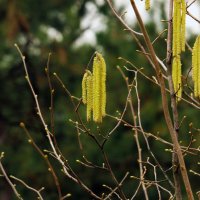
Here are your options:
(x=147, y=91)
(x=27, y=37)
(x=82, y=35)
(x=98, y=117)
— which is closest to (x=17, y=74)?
(x=27, y=37)

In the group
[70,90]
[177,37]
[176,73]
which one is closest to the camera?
[177,37]

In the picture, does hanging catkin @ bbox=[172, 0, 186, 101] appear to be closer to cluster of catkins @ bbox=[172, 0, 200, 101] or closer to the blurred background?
cluster of catkins @ bbox=[172, 0, 200, 101]

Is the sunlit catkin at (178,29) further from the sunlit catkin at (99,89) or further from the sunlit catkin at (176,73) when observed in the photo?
the sunlit catkin at (99,89)

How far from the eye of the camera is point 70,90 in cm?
898

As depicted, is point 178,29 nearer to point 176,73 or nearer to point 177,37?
point 177,37

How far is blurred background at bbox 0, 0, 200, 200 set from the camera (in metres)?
8.38

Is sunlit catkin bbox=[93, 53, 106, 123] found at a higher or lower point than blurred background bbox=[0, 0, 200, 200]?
higher

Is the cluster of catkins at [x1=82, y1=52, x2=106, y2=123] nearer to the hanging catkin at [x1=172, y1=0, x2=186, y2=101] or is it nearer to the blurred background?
the hanging catkin at [x1=172, y1=0, x2=186, y2=101]

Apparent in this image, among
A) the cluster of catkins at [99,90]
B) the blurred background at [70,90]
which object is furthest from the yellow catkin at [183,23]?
the blurred background at [70,90]

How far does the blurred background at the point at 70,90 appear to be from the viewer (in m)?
8.38

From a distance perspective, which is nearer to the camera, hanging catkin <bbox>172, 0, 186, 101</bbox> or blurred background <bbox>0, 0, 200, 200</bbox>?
hanging catkin <bbox>172, 0, 186, 101</bbox>

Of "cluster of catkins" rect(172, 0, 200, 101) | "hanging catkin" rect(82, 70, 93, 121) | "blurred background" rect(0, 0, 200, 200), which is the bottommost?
"blurred background" rect(0, 0, 200, 200)

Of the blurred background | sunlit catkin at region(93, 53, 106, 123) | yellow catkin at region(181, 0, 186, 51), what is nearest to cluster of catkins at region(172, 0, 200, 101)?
yellow catkin at region(181, 0, 186, 51)

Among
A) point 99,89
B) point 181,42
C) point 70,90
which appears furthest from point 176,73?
point 70,90
